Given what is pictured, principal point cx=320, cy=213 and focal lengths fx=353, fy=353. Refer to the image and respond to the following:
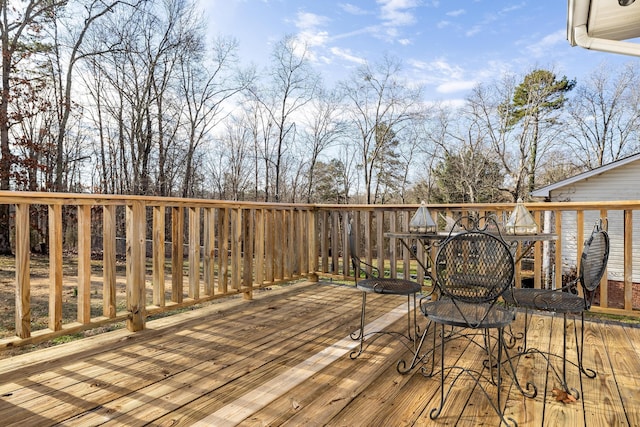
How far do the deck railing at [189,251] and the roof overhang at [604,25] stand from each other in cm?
135

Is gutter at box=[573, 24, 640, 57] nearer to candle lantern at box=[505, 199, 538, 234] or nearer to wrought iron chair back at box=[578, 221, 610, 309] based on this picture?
candle lantern at box=[505, 199, 538, 234]

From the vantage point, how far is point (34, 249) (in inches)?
407

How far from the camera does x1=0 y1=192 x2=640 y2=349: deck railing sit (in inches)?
91.4

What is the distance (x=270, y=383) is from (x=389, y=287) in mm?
966

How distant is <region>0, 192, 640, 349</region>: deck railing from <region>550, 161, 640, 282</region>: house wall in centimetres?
677

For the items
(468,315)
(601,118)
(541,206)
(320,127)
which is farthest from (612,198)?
(320,127)

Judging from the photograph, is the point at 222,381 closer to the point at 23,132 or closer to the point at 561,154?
the point at 23,132

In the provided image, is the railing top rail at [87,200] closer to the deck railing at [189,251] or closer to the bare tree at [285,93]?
the deck railing at [189,251]

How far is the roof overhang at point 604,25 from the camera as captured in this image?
108 inches

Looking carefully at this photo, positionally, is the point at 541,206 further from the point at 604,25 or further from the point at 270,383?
the point at 270,383

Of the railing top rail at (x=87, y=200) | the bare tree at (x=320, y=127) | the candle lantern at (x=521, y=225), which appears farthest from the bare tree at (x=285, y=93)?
the candle lantern at (x=521, y=225)

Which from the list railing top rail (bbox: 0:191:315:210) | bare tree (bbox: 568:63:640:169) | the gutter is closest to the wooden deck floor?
railing top rail (bbox: 0:191:315:210)

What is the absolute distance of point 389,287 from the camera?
2.39 metres

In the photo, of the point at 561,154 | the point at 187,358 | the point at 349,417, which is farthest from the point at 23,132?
the point at 561,154
